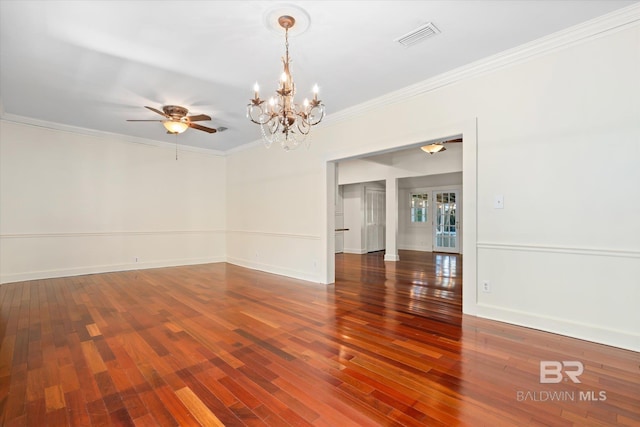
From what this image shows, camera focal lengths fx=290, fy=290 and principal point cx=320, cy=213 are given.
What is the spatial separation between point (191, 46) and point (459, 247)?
9.10 meters

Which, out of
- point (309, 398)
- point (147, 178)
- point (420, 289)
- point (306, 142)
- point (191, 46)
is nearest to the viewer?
point (309, 398)

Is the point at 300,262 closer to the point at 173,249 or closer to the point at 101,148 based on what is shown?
the point at 173,249

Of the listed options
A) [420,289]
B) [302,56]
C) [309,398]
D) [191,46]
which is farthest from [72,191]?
[420,289]

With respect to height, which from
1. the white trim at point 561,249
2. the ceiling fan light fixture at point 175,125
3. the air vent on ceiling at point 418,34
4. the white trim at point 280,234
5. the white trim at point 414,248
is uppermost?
the air vent on ceiling at point 418,34

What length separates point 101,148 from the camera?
6.06 meters

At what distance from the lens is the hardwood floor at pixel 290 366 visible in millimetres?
1714

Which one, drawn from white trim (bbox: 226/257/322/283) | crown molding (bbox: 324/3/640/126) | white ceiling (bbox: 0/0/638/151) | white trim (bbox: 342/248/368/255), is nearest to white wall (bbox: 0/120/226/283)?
white trim (bbox: 226/257/322/283)

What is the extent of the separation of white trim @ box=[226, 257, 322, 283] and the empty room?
10cm

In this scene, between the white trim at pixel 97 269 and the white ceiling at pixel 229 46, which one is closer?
the white ceiling at pixel 229 46

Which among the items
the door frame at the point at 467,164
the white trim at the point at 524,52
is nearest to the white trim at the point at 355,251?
the door frame at the point at 467,164

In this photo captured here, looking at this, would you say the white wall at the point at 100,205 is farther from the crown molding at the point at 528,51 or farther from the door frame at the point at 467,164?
the crown molding at the point at 528,51

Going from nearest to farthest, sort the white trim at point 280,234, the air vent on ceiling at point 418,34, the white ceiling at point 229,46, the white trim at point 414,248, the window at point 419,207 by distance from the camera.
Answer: the white ceiling at point 229,46 < the air vent on ceiling at point 418,34 < the white trim at point 280,234 < the white trim at point 414,248 < the window at point 419,207

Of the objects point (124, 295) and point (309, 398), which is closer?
point (309, 398)

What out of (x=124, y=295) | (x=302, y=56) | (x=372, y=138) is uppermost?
(x=302, y=56)
